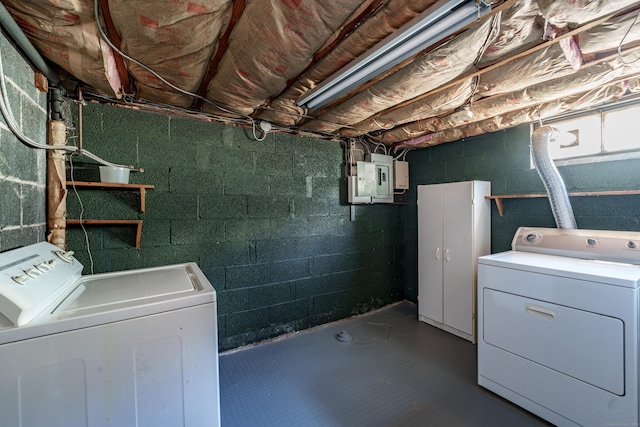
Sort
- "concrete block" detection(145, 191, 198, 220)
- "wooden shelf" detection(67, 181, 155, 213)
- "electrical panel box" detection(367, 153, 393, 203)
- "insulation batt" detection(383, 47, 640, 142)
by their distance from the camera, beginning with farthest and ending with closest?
"electrical panel box" detection(367, 153, 393, 203) < "concrete block" detection(145, 191, 198, 220) < "wooden shelf" detection(67, 181, 155, 213) < "insulation batt" detection(383, 47, 640, 142)

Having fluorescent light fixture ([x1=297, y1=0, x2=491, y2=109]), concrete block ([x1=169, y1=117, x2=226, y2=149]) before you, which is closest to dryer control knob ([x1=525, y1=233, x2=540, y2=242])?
fluorescent light fixture ([x1=297, y1=0, x2=491, y2=109])

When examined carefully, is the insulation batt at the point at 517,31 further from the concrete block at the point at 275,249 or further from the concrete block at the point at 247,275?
the concrete block at the point at 247,275

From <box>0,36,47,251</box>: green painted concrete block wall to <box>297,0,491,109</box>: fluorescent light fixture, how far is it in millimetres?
1535

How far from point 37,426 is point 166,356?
39 centimetres

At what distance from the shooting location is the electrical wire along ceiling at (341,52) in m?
1.11

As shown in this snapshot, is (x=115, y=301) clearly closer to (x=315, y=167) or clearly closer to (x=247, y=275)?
(x=247, y=275)

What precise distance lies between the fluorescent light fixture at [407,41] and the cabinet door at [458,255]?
5.55ft

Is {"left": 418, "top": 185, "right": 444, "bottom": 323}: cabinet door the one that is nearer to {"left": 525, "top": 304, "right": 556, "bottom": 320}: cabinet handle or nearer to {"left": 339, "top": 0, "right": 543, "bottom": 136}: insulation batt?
{"left": 339, "top": 0, "right": 543, "bottom": 136}: insulation batt

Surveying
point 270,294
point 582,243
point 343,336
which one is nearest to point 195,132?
point 270,294

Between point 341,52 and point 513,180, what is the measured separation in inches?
89.7

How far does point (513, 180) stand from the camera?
2645 millimetres

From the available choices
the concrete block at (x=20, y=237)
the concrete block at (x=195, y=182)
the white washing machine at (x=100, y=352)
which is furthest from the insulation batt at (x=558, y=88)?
the concrete block at (x=20, y=237)

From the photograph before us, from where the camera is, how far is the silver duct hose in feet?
6.83

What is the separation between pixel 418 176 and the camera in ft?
11.6
